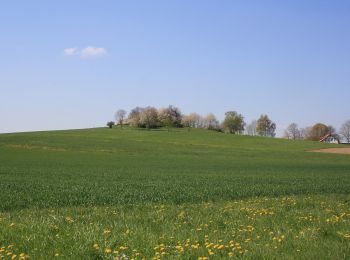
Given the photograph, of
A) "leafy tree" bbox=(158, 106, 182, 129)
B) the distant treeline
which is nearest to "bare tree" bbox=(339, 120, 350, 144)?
the distant treeline

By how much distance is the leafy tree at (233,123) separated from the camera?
186500 mm

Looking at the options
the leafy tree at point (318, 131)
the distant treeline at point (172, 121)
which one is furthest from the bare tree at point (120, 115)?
the leafy tree at point (318, 131)

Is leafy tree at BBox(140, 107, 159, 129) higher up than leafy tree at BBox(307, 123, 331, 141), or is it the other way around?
leafy tree at BBox(140, 107, 159, 129)

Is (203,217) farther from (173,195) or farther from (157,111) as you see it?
(157,111)

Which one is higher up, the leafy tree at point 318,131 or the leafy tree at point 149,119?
the leafy tree at point 149,119

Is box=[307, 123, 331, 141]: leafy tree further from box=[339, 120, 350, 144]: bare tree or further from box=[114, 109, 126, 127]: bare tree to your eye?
box=[114, 109, 126, 127]: bare tree

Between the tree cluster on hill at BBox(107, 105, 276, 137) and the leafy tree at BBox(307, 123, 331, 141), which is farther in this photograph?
the leafy tree at BBox(307, 123, 331, 141)

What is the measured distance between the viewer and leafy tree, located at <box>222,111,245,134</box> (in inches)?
7343

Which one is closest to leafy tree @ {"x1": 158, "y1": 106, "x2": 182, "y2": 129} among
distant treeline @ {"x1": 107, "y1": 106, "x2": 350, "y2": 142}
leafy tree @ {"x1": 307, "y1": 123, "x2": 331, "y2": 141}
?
distant treeline @ {"x1": 107, "y1": 106, "x2": 350, "y2": 142}

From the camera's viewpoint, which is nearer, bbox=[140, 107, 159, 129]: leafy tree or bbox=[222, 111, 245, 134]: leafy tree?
bbox=[140, 107, 159, 129]: leafy tree

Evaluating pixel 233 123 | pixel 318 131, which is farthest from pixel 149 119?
pixel 318 131

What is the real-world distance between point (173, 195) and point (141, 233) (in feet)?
36.0

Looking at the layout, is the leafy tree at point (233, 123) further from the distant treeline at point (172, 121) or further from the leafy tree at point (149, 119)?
the leafy tree at point (149, 119)

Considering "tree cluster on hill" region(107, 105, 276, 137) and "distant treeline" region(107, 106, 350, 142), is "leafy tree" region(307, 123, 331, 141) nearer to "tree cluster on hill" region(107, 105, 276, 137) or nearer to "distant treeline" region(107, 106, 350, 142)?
"distant treeline" region(107, 106, 350, 142)
